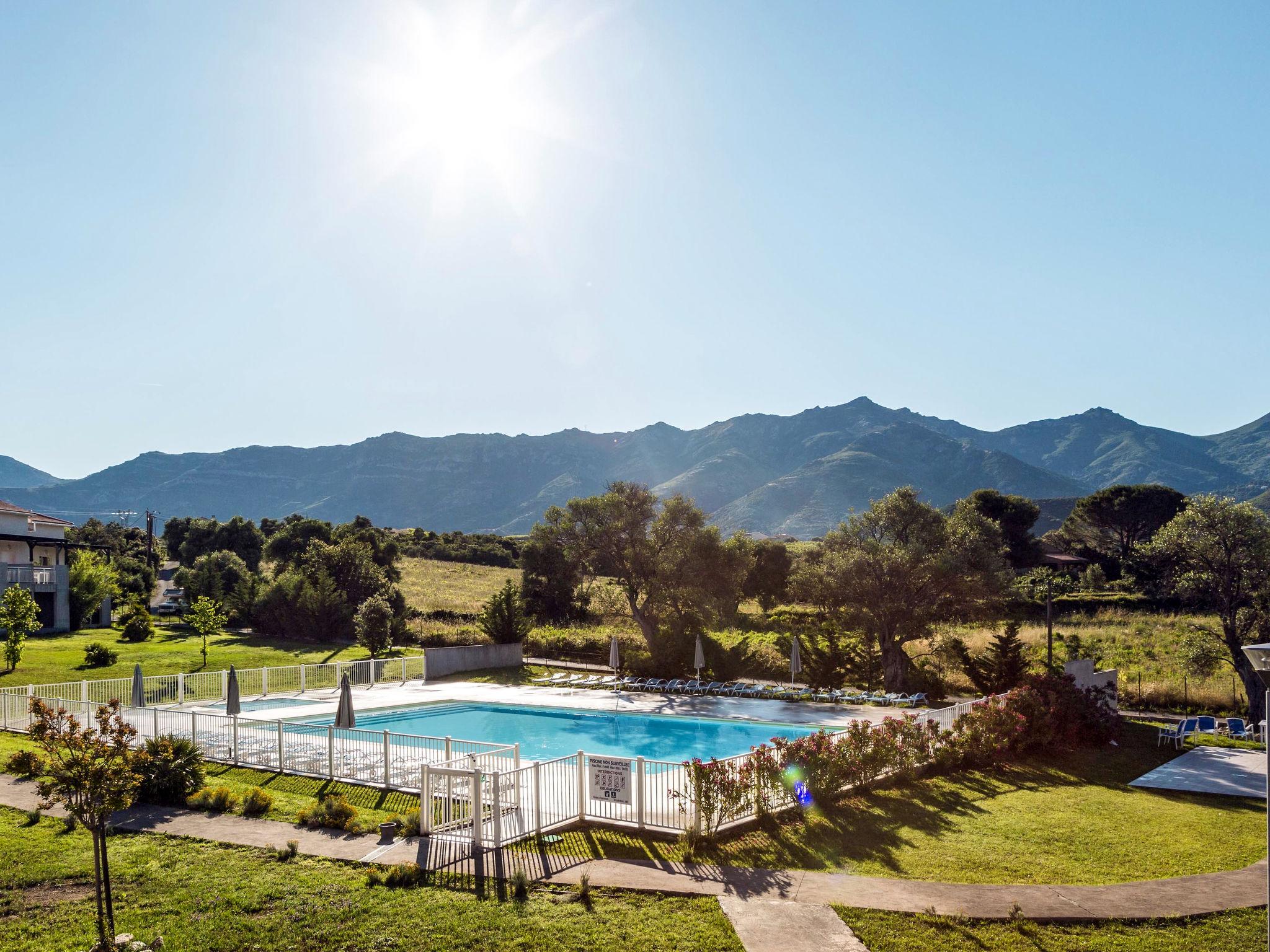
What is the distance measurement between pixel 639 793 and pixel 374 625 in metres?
23.0

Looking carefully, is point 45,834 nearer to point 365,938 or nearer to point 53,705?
point 365,938

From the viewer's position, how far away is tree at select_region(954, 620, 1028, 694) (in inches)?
861

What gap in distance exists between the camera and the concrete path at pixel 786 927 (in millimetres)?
6879

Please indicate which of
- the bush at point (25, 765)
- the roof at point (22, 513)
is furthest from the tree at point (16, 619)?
the bush at point (25, 765)

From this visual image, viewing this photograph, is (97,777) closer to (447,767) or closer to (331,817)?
(331,817)

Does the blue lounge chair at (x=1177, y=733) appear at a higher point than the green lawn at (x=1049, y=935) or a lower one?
lower

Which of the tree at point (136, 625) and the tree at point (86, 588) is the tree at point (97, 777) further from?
the tree at point (86, 588)

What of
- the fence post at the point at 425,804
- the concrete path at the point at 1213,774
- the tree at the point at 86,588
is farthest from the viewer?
the tree at the point at 86,588

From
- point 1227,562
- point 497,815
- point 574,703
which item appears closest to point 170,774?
point 497,815

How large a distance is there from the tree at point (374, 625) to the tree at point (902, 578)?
16248 millimetres

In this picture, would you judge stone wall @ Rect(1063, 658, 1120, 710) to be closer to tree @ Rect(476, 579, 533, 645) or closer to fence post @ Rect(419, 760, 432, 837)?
fence post @ Rect(419, 760, 432, 837)

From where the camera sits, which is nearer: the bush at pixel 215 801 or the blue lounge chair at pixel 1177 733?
the bush at pixel 215 801

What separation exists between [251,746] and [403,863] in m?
7.55

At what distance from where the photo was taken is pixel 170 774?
11.8 meters
